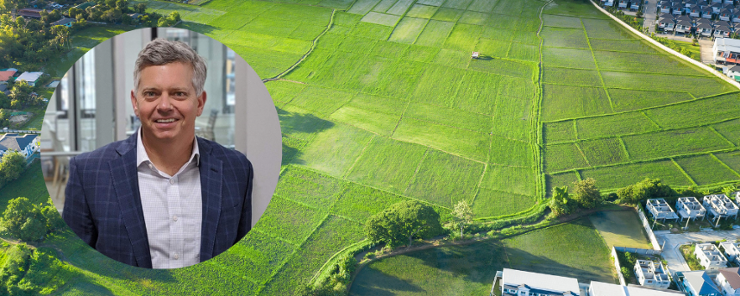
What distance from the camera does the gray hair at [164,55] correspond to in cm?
413

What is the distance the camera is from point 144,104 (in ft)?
14.1

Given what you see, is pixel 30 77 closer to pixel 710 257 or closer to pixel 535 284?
pixel 535 284

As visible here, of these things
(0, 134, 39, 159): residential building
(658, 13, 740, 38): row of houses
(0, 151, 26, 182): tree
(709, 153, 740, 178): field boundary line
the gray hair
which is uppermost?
the gray hair

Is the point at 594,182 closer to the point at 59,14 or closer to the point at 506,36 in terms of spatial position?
the point at 506,36

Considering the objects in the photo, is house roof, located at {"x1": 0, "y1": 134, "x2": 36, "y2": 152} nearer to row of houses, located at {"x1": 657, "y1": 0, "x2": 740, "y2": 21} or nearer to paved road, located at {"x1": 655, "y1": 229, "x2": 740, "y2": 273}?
paved road, located at {"x1": 655, "y1": 229, "x2": 740, "y2": 273}

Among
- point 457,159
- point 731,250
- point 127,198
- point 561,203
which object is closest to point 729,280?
point 731,250

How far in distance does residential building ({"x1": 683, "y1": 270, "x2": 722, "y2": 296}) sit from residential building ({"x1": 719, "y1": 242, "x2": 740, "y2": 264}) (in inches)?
53.9

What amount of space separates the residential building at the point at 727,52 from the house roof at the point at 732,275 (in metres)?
13.9

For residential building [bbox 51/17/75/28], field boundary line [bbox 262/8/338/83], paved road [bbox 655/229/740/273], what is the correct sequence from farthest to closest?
1. residential building [bbox 51/17/75/28]
2. field boundary line [bbox 262/8/338/83]
3. paved road [bbox 655/229/740/273]

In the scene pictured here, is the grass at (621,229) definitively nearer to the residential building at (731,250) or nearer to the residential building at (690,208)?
the residential building at (690,208)

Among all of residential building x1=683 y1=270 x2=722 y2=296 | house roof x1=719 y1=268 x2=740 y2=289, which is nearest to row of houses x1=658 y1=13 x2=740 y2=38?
house roof x1=719 y1=268 x2=740 y2=289

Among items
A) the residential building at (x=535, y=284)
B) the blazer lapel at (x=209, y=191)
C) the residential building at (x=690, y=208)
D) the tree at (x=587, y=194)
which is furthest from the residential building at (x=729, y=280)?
the blazer lapel at (x=209, y=191)

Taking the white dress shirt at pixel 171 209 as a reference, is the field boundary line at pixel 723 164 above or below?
below

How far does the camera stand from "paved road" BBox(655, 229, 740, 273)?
14.5 meters
